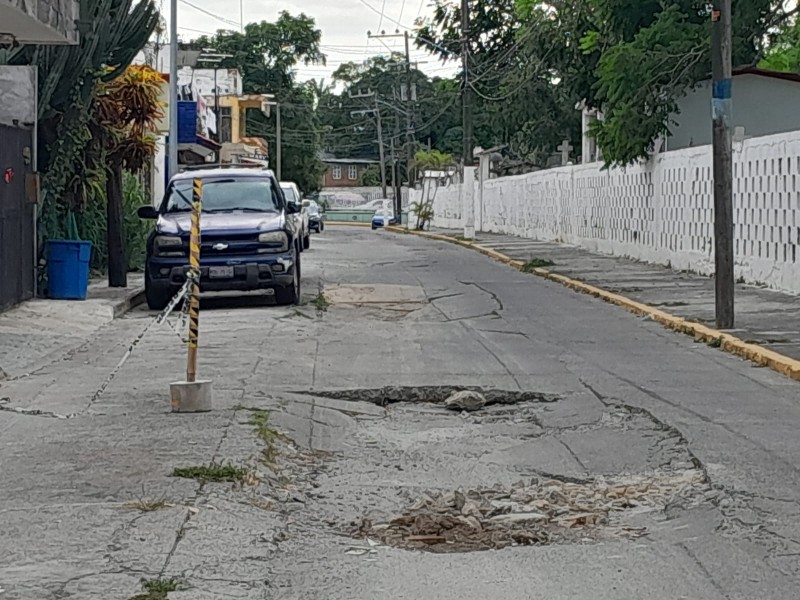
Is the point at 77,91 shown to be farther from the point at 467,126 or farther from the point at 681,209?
the point at 467,126

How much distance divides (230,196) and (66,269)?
8.81 ft

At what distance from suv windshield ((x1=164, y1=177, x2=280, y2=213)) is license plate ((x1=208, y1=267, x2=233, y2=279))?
1463 mm

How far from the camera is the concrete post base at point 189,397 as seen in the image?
9.44m

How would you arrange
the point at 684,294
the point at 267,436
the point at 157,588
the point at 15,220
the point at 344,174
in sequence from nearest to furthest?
the point at 157,588 < the point at 267,436 < the point at 15,220 < the point at 684,294 < the point at 344,174

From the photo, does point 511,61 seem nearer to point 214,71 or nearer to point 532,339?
point 214,71

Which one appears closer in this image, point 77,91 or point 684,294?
point 77,91

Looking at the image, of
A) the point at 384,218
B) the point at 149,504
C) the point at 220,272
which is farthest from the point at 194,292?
the point at 384,218

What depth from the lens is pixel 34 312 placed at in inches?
647

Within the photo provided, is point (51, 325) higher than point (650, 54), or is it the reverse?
point (650, 54)

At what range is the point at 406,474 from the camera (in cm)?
802

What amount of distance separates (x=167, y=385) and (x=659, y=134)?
16337 mm

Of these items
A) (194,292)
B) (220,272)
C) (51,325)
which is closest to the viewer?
(194,292)

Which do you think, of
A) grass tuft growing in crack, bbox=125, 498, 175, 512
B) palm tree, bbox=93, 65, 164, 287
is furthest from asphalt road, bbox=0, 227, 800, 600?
palm tree, bbox=93, 65, 164, 287

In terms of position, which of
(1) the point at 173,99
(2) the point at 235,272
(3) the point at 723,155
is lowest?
(2) the point at 235,272
